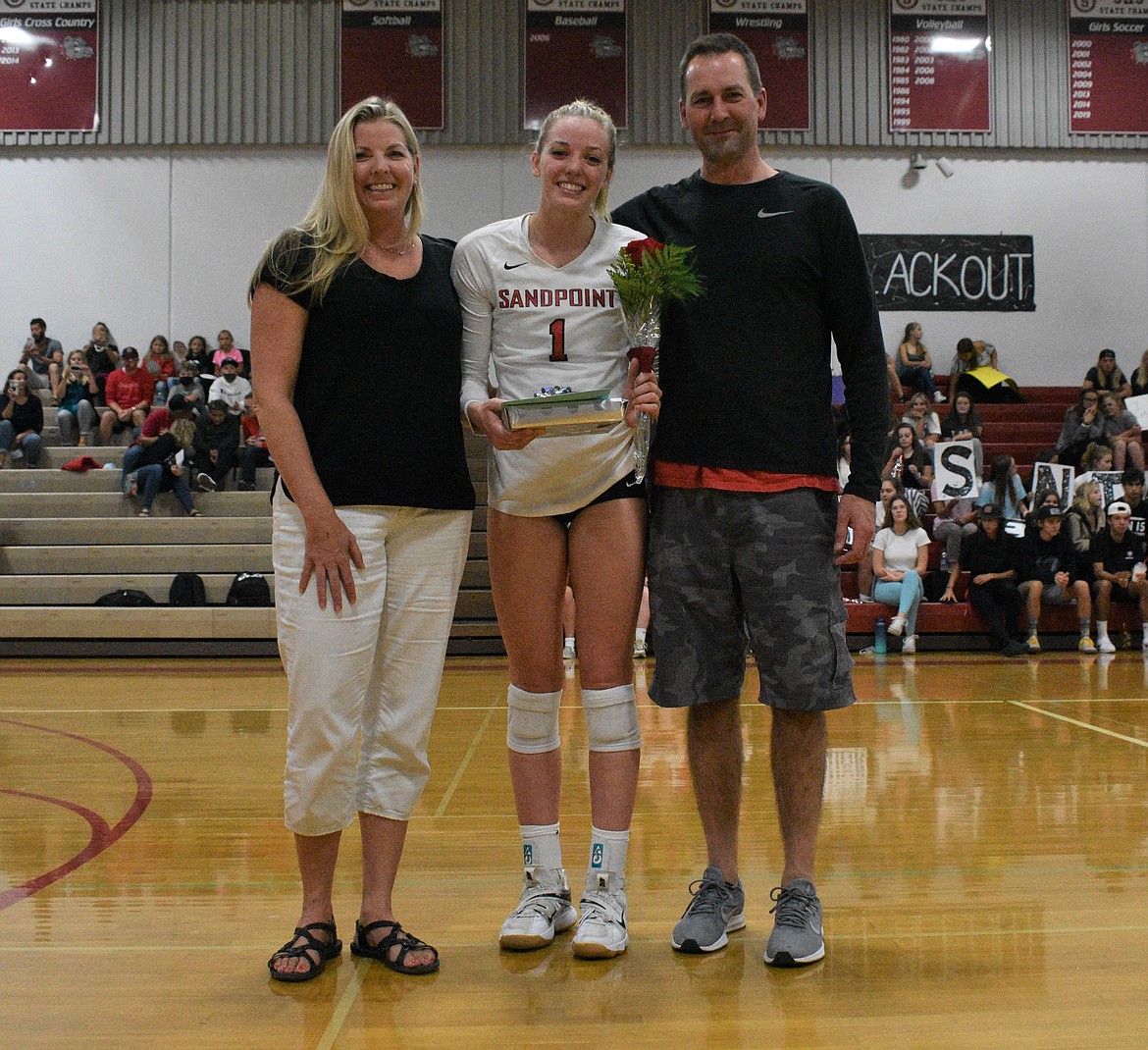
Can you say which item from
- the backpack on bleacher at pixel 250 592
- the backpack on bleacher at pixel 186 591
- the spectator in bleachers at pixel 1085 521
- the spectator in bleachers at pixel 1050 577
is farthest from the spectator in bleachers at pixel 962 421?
the backpack on bleacher at pixel 186 591

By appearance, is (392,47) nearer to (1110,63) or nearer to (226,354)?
(226,354)

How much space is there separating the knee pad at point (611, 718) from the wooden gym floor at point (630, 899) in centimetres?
43

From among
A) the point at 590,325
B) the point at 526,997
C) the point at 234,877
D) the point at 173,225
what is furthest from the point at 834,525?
the point at 173,225

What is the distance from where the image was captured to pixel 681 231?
246cm

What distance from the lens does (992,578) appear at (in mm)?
8781

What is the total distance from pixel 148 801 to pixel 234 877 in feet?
3.37

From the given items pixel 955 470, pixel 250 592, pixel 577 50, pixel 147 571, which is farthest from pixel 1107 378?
pixel 147 571

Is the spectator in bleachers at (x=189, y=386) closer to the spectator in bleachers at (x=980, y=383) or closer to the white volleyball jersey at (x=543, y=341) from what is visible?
the spectator in bleachers at (x=980, y=383)

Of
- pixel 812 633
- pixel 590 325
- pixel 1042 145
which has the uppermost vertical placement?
pixel 1042 145

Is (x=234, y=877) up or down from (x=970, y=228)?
down

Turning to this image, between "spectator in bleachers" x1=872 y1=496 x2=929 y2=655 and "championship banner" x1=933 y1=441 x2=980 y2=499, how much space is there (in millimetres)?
913

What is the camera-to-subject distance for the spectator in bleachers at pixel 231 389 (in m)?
11.9

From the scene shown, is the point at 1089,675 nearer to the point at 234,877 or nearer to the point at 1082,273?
the point at 234,877

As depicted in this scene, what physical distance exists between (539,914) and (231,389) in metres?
10.4
